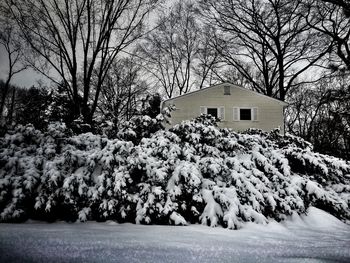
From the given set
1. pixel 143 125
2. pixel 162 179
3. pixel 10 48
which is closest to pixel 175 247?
pixel 162 179

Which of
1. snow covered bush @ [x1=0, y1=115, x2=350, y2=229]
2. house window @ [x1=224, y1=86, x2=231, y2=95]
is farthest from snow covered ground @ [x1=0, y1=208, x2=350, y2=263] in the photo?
house window @ [x1=224, y1=86, x2=231, y2=95]

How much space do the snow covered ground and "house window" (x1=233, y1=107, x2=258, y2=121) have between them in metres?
14.1

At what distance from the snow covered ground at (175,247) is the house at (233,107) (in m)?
14.0

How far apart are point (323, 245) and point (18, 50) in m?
14.0

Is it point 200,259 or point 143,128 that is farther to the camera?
point 143,128

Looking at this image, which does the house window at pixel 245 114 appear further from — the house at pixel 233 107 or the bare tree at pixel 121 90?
the bare tree at pixel 121 90

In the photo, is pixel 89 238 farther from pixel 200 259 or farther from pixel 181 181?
pixel 181 181

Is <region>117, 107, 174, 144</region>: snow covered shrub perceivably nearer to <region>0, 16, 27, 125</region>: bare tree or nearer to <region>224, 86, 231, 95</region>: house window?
<region>0, 16, 27, 125</region>: bare tree

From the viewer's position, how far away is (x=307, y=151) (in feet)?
19.5

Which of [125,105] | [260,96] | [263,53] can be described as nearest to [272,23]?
[263,53]

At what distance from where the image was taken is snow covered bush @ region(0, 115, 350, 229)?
427 cm

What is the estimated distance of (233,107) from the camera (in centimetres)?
1777

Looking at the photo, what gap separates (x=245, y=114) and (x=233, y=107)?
102 centimetres

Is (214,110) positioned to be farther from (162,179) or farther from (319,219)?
(162,179)
